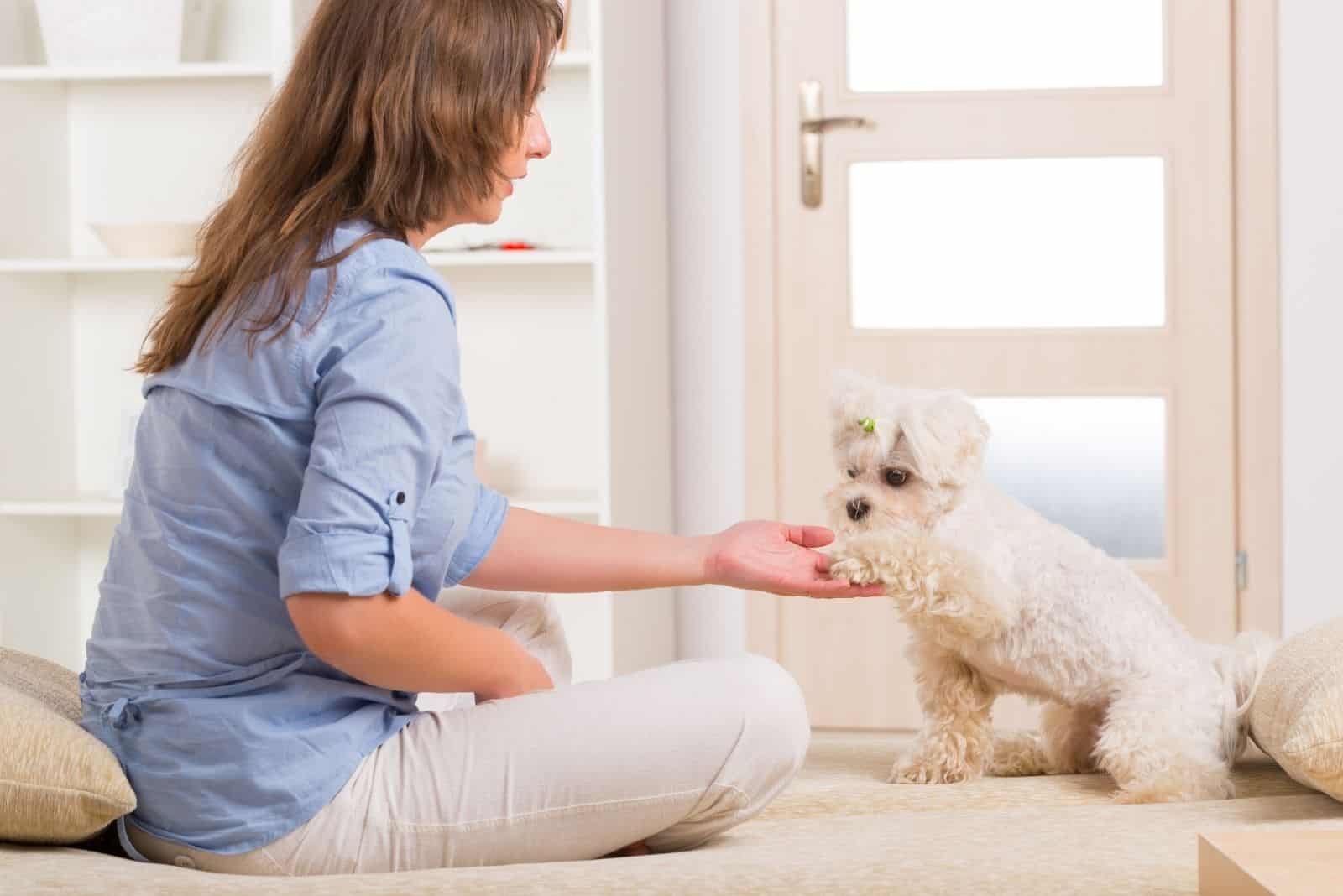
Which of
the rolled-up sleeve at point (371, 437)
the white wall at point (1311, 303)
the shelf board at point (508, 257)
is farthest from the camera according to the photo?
the white wall at point (1311, 303)

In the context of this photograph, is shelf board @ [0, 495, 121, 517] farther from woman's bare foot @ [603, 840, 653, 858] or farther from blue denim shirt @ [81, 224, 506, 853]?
woman's bare foot @ [603, 840, 653, 858]

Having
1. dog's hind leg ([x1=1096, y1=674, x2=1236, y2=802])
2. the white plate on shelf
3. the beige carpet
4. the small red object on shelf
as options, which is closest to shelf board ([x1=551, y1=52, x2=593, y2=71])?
the small red object on shelf

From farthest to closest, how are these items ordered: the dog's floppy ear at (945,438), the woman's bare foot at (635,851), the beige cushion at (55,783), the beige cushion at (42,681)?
the dog's floppy ear at (945,438)
the beige cushion at (42,681)
the woman's bare foot at (635,851)
the beige cushion at (55,783)

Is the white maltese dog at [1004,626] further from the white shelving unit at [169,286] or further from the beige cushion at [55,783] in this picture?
the white shelving unit at [169,286]

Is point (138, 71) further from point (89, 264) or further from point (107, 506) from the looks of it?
point (107, 506)

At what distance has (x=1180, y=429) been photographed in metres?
2.96

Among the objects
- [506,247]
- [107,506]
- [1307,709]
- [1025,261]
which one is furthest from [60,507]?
[1307,709]

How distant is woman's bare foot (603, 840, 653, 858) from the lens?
3.86ft

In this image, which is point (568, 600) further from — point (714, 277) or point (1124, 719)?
point (1124, 719)

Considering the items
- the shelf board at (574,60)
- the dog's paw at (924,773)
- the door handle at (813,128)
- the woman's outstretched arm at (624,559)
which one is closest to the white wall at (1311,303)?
the door handle at (813,128)

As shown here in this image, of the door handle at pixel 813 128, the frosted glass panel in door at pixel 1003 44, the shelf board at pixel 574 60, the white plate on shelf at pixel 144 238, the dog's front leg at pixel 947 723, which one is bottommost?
the dog's front leg at pixel 947 723

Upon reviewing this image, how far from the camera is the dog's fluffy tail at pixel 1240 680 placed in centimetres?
158

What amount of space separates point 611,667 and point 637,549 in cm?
129

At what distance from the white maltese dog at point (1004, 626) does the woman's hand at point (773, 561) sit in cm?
4
